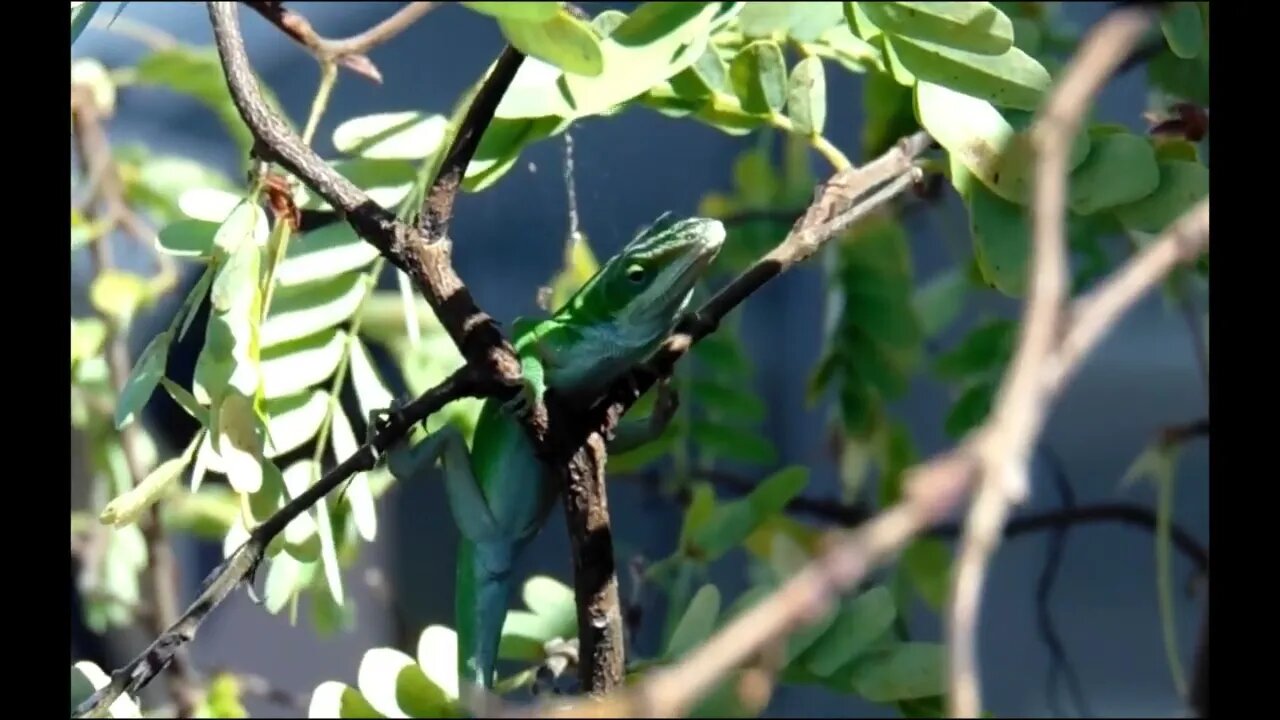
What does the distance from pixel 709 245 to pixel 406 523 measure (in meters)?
1.14

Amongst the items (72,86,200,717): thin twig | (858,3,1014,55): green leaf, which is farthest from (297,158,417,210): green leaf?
(72,86,200,717): thin twig

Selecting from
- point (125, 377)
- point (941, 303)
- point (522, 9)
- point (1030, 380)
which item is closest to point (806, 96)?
point (522, 9)

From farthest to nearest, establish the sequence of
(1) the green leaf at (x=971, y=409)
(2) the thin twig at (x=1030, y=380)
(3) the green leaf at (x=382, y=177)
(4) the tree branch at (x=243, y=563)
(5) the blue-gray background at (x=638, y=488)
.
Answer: (5) the blue-gray background at (x=638, y=488)
(1) the green leaf at (x=971, y=409)
(3) the green leaf at (x=382, y=177)
(4) the tree branch at (x=243, y=563)
(2) the thin twig at (x=1030, y=380)

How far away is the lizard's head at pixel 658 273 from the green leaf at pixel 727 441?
15.6 inches

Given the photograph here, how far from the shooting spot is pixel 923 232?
1.76m

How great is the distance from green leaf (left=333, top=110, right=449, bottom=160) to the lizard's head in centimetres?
14

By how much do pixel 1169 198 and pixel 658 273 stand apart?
0.29 meters

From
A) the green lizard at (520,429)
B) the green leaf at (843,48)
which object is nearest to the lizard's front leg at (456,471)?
the green lizard at (520,429)

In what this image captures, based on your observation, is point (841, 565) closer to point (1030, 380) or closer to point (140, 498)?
point (1030, 380)

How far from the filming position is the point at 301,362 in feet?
2.39

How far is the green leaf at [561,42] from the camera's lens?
0.40 meters

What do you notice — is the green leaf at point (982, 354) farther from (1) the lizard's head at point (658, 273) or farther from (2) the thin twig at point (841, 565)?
(2) the thin twig at point (841, 565)
